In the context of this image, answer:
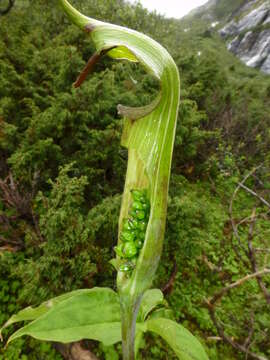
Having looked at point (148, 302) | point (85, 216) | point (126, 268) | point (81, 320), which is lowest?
point (85, 216)

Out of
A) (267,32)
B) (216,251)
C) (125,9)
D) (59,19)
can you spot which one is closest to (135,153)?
(216,251)

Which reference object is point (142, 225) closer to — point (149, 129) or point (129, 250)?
point (129, 250)

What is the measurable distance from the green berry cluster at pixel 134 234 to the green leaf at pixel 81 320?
0.16m

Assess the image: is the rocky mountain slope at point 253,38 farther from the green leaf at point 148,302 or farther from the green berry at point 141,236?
the green berry at point 141,236

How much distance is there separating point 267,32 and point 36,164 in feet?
85.2

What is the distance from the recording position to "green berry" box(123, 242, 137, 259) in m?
0.42

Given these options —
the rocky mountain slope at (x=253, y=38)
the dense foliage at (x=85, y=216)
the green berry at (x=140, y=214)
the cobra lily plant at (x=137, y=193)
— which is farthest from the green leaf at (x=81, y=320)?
the rocky mountain slope at (x=253, y=38)

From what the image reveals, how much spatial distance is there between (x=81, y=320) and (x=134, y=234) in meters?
0.26

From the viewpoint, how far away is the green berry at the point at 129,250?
1.37 ft

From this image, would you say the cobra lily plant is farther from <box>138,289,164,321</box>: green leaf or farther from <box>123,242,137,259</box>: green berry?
<box>138,289,164,321</box>: green leaf

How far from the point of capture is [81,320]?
51 cm

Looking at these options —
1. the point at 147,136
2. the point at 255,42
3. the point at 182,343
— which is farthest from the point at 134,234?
the point at 255,42

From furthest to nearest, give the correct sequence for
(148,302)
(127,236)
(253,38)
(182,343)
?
(253,38) < (148,302) < (182,343) < (127,236)

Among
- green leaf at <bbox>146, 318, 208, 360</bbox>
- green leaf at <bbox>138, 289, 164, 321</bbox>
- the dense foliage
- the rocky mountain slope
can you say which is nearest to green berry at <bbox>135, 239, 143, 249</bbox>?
green leaf at <bbox>146, 318, 208, 360</bbox>
